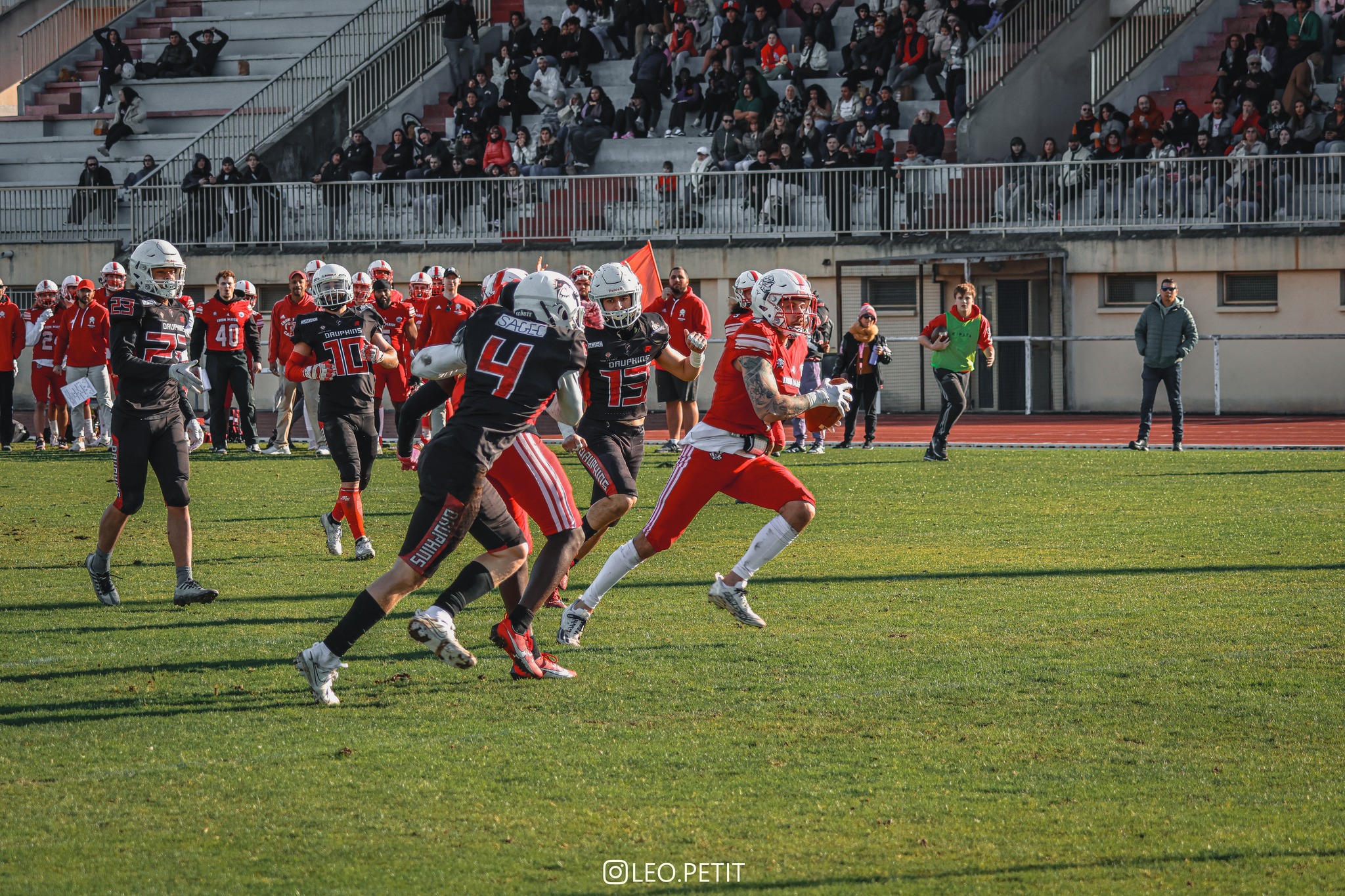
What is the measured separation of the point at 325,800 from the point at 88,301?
617 inches

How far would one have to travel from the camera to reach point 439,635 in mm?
6531

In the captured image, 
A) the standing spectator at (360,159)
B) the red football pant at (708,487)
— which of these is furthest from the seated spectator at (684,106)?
the red football pant at (708,487)

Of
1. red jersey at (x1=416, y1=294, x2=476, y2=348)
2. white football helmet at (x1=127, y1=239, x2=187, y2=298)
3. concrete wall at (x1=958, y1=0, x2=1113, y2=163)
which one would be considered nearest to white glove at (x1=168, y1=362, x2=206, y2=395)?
white football helmet at (x1=127, y1=239, x2=187, y2=298)

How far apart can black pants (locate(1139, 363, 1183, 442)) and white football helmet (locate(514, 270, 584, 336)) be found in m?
13.0

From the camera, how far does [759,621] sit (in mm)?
8172

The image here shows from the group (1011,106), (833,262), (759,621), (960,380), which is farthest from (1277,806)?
(1011,106)

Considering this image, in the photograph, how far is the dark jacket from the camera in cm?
1822

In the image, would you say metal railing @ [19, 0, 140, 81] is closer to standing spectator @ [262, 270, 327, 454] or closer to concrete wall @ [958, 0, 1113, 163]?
standing spectator @ [262, 270, 327, 454]

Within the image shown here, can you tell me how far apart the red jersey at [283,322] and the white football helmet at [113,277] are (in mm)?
1851

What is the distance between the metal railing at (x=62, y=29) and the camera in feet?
120

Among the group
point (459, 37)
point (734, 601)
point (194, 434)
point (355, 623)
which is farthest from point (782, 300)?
point (459, 37)

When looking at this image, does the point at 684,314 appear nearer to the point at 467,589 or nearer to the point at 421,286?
the point at 421,286

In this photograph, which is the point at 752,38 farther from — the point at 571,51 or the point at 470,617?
the point at 470,617

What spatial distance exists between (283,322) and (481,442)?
42.6ft
